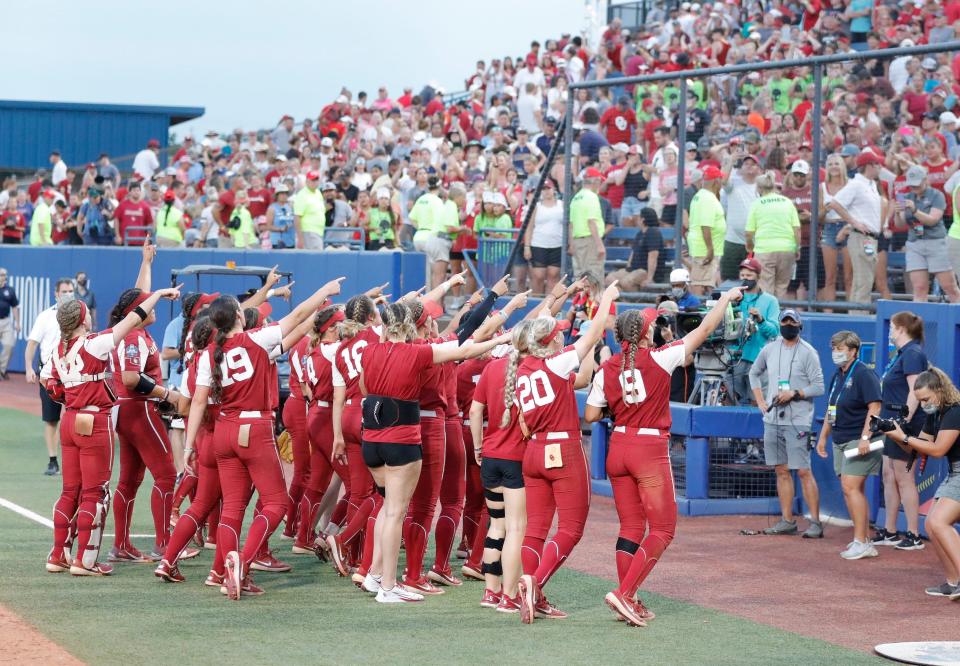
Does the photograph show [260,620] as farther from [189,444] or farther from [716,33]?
[716,33]

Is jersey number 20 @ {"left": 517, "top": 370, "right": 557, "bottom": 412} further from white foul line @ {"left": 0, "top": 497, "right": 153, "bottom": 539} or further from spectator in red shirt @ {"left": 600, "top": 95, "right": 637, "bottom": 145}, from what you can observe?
spectator in red shirt @ {"left": 600, "top": 95, "right": 637, "bottom": 145}

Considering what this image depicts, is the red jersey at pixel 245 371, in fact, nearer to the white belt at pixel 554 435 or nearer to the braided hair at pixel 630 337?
the white belt at pixel 554 435

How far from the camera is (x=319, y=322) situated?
10.3 m

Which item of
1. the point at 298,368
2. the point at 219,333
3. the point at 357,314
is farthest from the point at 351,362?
the point at 298,368

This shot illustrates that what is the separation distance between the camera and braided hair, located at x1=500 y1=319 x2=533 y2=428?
8.27m

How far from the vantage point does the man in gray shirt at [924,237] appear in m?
12.2

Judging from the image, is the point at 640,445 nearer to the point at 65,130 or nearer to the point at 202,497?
the point at 202,497

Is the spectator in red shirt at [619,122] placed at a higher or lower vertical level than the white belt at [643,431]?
higher

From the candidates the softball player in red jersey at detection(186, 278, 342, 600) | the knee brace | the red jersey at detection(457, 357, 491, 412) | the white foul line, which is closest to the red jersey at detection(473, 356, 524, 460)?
the knee brace

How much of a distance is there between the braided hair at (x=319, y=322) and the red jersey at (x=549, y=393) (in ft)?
Answer: 8.21

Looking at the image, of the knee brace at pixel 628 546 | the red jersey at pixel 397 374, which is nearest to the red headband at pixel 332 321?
the red jersey at pixel 397 374

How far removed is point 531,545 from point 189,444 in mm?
2485

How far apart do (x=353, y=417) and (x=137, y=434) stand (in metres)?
1.64

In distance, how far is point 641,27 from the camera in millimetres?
27203
